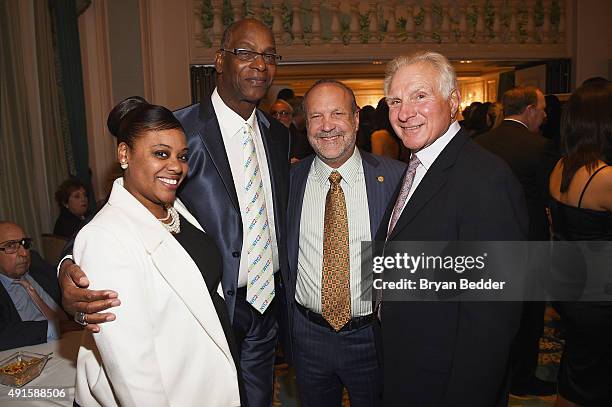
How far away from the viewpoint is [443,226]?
62.7 inches

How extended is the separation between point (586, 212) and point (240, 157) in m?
1.62

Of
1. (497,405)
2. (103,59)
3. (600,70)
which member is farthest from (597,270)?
(600,70)

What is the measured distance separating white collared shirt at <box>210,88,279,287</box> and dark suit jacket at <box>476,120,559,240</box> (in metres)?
1.92

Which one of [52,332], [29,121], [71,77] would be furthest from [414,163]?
[71,77]

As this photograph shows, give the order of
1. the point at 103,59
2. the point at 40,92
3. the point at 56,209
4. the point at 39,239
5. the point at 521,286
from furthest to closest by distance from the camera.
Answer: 1. the point at 103,59
2. the point at 56,209
3. the point at 40,92
4. the point at 39,239
5. the point at 521,286

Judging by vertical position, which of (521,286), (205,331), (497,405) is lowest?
(497,405)

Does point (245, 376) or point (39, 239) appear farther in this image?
point (39, 239)

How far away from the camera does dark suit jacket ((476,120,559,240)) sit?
11.6ft

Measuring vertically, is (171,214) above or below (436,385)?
above

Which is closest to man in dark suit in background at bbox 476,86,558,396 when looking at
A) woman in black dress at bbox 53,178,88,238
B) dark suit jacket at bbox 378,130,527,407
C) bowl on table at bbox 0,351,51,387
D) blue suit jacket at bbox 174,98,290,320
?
dark suit jacket at bbox 378,130,527,407

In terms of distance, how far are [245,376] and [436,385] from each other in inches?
37.5

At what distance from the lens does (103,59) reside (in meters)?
6.31

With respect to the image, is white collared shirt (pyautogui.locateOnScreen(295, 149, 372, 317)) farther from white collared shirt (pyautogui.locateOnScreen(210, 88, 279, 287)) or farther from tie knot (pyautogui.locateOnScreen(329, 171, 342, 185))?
white collared shirt (pyautogui.locateOnScreen(210, 88, 279, 287))

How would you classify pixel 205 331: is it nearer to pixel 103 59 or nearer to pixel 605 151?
pixel 605 151
